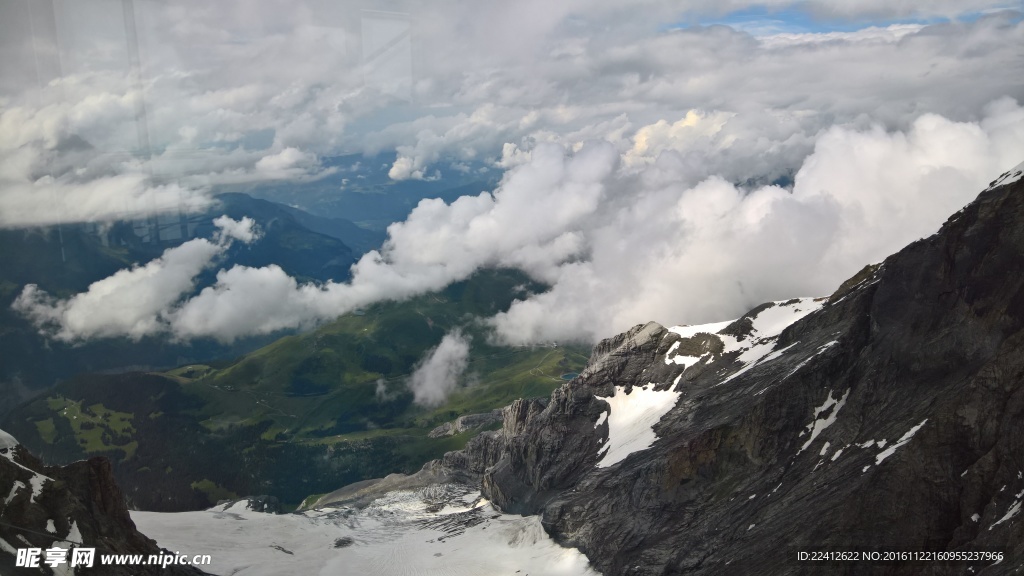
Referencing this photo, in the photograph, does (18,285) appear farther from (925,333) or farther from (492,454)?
(925,333)

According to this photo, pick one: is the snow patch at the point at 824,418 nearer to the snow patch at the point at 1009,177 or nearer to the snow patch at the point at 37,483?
the snow patch at the point at 1009,177

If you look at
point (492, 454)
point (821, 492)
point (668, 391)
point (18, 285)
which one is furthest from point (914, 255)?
point (18, 285)

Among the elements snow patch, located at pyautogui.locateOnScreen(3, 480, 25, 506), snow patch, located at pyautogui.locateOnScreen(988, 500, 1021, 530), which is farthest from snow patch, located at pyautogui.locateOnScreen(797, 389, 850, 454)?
snow patch, located at pyautogui.locateOnScreen(3, 480, 25, 506)

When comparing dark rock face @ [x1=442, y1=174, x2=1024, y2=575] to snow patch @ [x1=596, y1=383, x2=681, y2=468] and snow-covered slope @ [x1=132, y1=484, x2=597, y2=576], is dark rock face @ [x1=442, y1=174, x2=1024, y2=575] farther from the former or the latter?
snow-covered slope @ [x1=132, y1=484, x2=597, y2=576]

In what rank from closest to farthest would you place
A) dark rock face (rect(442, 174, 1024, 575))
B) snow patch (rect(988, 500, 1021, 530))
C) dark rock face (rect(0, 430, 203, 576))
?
snow patch (rect(988, 500, 1021, 530)), dark rock face (rect(442, 174, 1024, 575)), dark rock face (rect(0, 430, 203, 576))

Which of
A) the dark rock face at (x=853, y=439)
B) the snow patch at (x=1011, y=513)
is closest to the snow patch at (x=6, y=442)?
the dark rock face at (x=853, y=439)

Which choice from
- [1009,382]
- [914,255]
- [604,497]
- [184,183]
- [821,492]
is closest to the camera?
[1009,382]

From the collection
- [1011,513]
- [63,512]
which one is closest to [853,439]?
[1011,513]

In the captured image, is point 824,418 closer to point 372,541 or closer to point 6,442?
point 6,442
